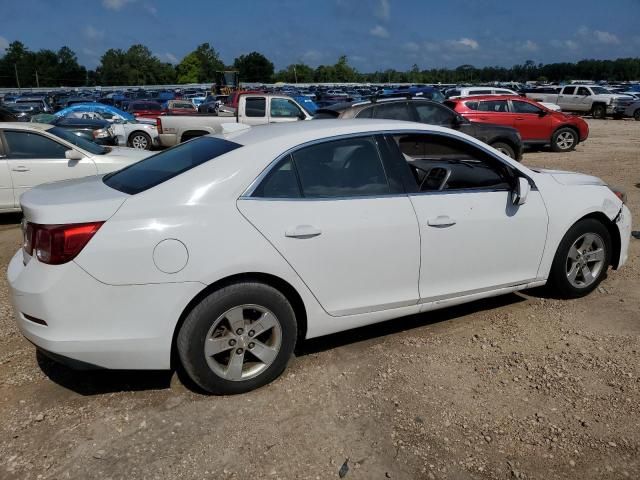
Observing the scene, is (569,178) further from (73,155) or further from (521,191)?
(73,155)

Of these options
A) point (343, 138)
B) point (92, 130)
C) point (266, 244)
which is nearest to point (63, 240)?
point (266, 244)

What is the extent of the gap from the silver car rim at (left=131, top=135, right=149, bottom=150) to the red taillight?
14.5 meters

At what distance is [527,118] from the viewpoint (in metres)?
15.6

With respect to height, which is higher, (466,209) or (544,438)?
(466,209)

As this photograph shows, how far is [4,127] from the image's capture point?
7.93 metres

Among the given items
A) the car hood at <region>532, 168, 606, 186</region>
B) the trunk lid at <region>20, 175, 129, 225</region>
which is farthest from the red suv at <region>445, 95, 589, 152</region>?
the trunk lid at <region>20, 175, 129, 225</region>

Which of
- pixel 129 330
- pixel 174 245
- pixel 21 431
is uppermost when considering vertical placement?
pixel 174 245

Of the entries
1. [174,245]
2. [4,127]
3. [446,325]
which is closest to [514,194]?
[446,325]

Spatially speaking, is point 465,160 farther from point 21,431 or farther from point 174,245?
point 21,431

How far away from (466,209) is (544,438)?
158 centimetres

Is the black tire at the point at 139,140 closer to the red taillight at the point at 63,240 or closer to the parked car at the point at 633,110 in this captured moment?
the red taillight at the point at 63,240

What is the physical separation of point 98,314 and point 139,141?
1476cm

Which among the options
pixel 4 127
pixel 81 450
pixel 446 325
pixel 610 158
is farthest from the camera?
pixel 610 158

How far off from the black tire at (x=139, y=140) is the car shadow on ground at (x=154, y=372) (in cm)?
1367
